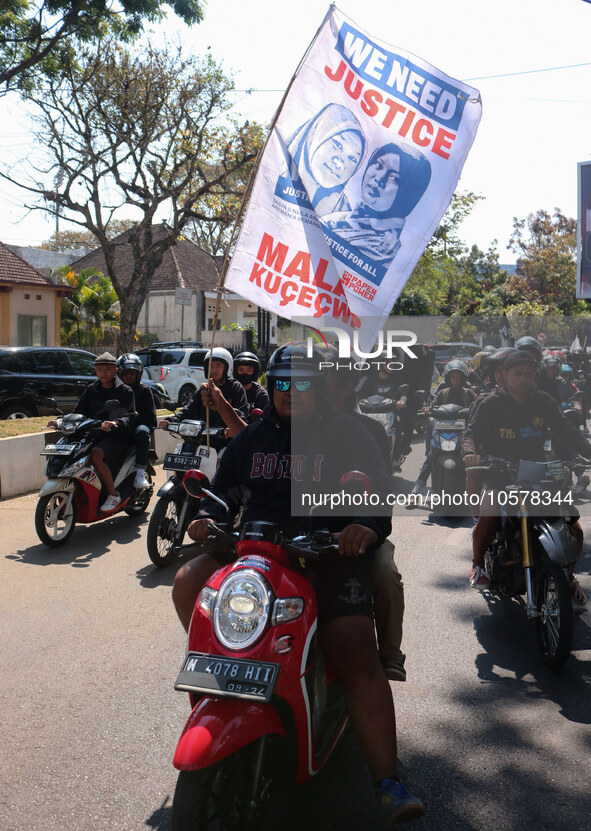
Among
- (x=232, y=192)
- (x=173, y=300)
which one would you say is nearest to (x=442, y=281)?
(x=173, y=300)

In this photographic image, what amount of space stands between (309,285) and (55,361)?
39.6 feet

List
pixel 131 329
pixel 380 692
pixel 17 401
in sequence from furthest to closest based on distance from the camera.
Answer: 1. pixel 131 329
2. pixel 17 401
3. pixel 380 692

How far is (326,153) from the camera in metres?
4.65

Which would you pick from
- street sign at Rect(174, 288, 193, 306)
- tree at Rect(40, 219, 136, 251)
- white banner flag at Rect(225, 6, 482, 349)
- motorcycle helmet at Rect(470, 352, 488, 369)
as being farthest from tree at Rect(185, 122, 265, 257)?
tree at Rect(40, 219, 136, 251)

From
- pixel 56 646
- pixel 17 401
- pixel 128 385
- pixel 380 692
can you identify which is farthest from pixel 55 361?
pixel 380 692

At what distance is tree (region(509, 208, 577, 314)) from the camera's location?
46938 millimetres

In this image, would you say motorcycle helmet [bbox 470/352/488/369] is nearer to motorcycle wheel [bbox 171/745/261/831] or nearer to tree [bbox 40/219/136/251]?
motorcycle wheel [bbox 171/745/261/831]

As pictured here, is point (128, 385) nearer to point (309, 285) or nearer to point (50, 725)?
point (309, 285)

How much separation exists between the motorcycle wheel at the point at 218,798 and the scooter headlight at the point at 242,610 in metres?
0.36

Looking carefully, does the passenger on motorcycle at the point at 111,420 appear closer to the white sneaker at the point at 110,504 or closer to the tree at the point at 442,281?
the white sneaker at the point at 110,504

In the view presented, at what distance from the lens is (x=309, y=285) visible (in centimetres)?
455

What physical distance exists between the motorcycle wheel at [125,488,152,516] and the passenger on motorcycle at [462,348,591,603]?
419 centimetres

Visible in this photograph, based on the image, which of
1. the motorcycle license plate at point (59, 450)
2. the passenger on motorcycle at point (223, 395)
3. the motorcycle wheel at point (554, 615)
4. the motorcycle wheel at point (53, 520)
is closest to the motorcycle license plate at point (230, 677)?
the motorcycle wheel at point (554, 615)

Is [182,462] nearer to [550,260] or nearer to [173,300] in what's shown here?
[173,300]
